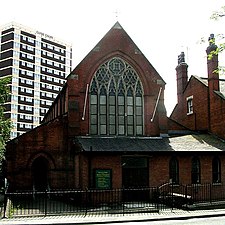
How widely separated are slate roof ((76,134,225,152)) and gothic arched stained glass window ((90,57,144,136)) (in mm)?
1029

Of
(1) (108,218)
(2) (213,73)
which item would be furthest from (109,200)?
(2) (213,73)

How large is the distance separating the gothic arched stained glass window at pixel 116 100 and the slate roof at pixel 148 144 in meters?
1.03

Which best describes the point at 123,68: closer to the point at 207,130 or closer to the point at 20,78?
the point at 207,130

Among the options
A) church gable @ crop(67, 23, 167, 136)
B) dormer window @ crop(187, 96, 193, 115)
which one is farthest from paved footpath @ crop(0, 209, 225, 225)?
dormer window @ crop(187, 96, 193, 115)

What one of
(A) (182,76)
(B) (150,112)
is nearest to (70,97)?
(B) (150,112)

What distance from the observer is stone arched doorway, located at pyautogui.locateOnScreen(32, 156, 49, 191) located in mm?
24797

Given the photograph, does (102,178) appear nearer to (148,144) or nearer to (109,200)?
(109,200)

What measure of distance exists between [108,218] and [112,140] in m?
8.52

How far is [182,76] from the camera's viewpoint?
3481 centimetres


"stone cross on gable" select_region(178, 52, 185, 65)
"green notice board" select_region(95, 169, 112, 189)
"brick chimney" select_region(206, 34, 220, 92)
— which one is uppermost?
"stone cross on gable" select_region(178, 52, 185, 65)

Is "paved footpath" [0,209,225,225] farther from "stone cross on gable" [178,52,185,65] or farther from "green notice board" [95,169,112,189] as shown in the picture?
"stone cross on gable" [178,52,185,65]

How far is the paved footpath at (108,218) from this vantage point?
15.8 m

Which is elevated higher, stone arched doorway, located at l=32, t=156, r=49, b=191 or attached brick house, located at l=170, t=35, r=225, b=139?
attached brick house, located at l=170, t=35, r=225, b=139

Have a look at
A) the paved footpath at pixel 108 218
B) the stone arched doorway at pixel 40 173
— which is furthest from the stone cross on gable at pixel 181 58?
the paved footpath at pixel 108 218
